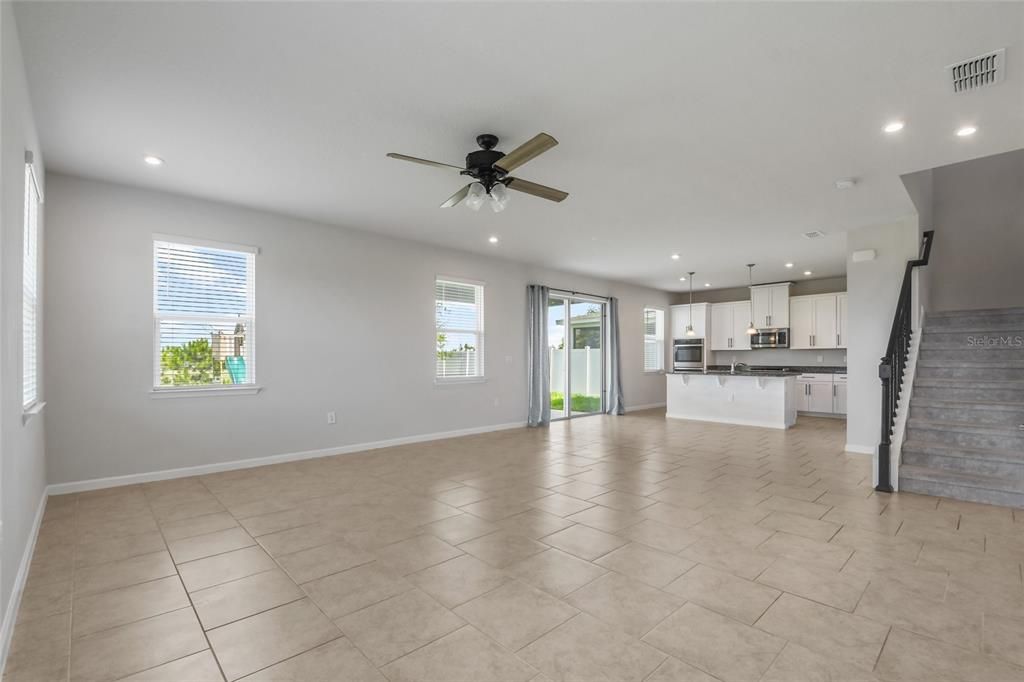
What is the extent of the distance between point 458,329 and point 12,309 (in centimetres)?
495

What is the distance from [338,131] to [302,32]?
40.3 inches

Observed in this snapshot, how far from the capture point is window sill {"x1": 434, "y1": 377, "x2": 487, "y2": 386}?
21.9 ft

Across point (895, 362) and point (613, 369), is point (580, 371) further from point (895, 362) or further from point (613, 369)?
point (895, 362)

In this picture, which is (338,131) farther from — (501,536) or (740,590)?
(740,590)

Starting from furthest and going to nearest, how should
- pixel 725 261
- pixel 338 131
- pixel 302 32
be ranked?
1. pixel 725 261
2. pixel 338 131
3. pixel 302 32

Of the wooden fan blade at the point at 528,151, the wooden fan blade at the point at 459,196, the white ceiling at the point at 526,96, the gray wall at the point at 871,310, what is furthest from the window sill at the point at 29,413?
the gray wall at the point at 871,310

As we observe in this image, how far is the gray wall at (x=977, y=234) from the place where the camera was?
20.3ft

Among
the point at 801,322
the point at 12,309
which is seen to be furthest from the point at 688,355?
the point at 12,309

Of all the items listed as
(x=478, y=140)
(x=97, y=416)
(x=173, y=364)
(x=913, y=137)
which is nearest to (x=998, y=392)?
(x=913, y=137)

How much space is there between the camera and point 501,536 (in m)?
3.09

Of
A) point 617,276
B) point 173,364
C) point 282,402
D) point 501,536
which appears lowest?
point 501,536

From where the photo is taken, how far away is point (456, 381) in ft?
22.6

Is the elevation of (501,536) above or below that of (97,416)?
below

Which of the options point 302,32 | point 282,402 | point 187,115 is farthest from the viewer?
point 282,402
